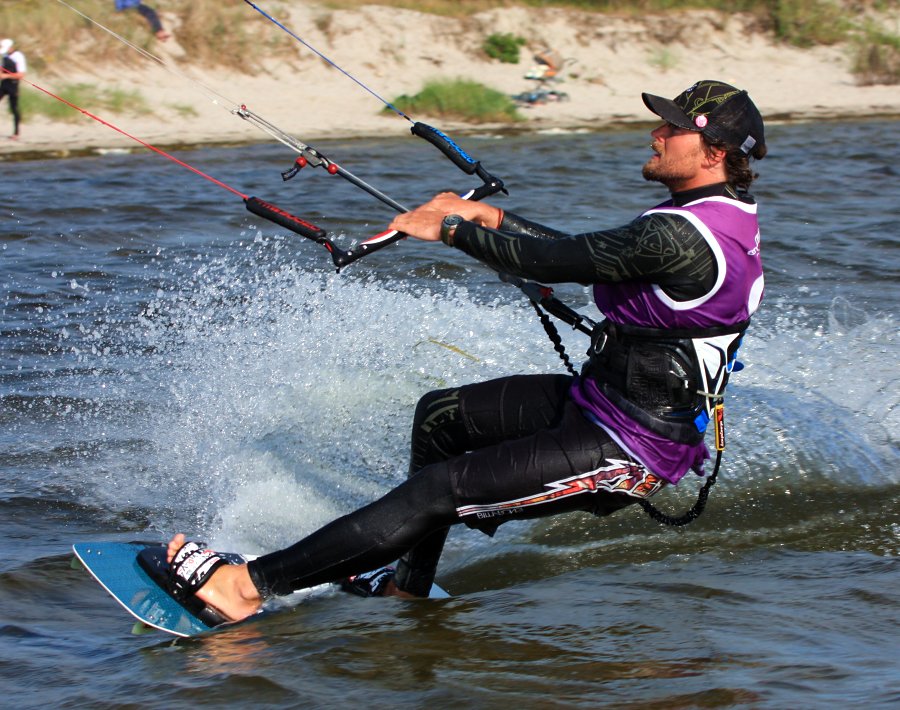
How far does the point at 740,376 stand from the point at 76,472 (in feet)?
10.9

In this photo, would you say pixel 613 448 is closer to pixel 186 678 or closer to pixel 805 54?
pixel 186 678

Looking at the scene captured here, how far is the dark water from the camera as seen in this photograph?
10.8 feet

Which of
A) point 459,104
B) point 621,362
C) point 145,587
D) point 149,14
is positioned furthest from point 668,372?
point 149,14

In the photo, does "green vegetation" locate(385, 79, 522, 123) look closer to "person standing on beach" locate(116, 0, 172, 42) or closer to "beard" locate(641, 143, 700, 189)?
"person standing on beach" locate(116, 0, 172, 42)

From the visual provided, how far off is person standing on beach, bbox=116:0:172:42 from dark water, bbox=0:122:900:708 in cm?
1003

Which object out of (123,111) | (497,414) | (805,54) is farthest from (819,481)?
(805,54)

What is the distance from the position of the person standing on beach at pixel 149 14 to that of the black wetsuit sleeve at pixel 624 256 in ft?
60.0

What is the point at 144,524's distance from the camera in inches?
197

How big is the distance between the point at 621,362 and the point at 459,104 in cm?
1676

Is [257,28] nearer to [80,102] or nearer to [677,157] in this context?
→ [80,102]

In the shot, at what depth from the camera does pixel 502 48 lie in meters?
22.4

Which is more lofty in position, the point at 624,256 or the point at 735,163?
the point at 735,163

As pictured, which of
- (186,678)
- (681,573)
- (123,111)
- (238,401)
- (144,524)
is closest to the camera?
(186,678)

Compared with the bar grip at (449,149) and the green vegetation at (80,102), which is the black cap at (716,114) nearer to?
the bar grip at (449,149)
